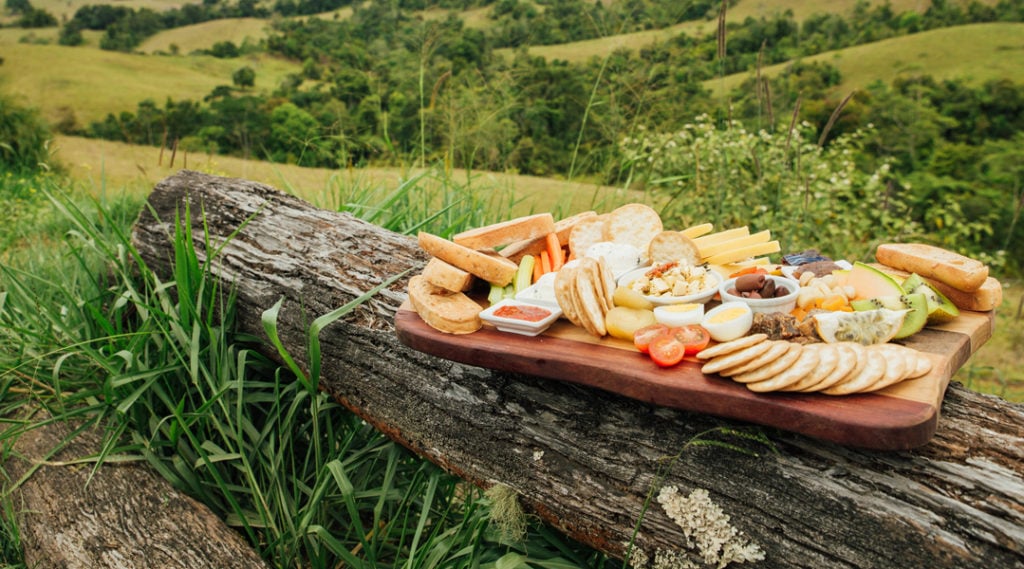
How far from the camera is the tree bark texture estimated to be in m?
2.07

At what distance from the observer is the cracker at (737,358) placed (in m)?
1.35

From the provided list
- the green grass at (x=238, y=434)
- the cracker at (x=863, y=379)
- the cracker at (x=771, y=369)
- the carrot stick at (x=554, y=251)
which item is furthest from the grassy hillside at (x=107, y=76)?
the cracker at (x=863, y=379)

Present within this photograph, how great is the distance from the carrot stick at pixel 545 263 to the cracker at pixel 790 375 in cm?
91

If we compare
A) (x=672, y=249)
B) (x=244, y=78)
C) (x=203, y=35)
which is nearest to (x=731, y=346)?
(x=672, y=249)

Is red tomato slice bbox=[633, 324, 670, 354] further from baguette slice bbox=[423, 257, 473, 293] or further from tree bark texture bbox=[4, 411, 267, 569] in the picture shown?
tree bark texture bbox=[4, 411, 267, 569]

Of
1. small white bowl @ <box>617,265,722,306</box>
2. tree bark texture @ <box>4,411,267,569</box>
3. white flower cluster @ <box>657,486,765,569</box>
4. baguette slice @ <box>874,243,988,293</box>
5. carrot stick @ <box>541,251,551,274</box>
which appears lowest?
tree bark texture @ <box>4,411,267,569</box>

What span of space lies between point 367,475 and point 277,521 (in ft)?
1.16

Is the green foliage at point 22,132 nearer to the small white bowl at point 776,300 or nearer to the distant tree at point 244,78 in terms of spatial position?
the distant tree at point 244,78

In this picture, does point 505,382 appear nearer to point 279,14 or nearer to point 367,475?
point 367,475

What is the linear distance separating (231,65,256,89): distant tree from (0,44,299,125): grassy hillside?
15cm

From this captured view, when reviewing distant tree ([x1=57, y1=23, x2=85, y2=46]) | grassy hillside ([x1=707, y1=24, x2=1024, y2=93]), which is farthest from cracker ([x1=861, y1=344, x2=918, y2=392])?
distant tree ([x1=57, y1=23, x2=85, y2=46])

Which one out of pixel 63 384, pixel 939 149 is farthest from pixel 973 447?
pixel 939 149

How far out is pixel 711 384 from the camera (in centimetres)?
139

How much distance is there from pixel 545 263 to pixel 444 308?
0.48 metres
